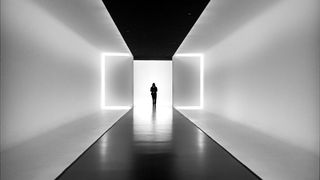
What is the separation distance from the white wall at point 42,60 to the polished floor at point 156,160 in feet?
5.63

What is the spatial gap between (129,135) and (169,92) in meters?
10.5

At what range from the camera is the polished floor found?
3.13 meters

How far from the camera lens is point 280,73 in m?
5.43

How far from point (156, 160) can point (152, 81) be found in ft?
40.2

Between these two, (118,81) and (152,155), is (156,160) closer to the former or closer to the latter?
(152,155)

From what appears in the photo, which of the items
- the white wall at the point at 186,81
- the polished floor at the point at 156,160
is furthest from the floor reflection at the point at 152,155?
the white wall at the point at 186,81

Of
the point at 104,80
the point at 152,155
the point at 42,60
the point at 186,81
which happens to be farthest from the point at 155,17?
the point at 186,81

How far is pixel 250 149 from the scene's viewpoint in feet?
14.4

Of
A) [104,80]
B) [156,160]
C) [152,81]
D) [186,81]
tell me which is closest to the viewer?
[156,160]

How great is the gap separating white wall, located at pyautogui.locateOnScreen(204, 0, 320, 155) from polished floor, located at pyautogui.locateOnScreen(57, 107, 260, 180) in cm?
165

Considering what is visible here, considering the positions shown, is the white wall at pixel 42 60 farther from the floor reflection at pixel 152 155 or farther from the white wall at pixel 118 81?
the white wall at pixel 118 81

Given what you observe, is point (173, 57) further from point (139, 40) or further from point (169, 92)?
point (139, 40)

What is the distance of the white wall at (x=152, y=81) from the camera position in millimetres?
15891

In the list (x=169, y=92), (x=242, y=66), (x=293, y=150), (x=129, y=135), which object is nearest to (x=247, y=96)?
Result: (x=242, y=66)
